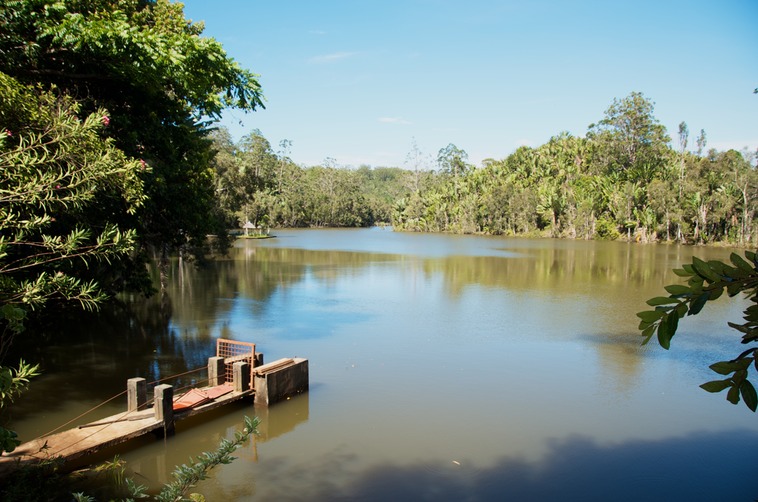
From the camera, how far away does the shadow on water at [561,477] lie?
6.41 m

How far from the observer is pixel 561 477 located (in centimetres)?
687

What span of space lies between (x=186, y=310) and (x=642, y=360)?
41.2 feet

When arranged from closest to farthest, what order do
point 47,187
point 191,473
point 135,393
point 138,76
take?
point 191,473
point 47,187
point 135,393
point 138,76

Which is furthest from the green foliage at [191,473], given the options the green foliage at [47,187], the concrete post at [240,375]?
the concrete post at [240,375]

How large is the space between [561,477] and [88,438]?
5878mm

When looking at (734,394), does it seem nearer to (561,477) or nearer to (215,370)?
(561,477)

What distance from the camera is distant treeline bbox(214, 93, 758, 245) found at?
141 ft

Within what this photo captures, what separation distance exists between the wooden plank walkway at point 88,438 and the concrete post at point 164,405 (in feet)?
0.24

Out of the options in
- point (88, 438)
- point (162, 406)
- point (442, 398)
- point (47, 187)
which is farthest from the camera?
point (442, 398)

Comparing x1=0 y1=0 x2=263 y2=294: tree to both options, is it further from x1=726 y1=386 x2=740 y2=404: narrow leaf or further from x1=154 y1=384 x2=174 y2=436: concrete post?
x1=726 y1=386 x2=740 y2=404: narrow leaf

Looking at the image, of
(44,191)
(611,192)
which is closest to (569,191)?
(611,192)

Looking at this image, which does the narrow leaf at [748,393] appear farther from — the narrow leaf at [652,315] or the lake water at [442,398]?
the lake water at [442,398]

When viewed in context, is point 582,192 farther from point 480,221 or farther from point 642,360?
point 642,360

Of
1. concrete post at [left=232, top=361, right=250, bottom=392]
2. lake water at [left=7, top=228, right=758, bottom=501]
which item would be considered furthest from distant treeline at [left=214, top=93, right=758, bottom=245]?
concrete post at [left=232, top=361, right=250, bottom=392]
